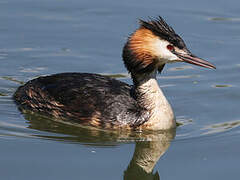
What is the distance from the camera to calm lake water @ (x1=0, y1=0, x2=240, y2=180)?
10.2m

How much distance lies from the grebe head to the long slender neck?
15.0 inches

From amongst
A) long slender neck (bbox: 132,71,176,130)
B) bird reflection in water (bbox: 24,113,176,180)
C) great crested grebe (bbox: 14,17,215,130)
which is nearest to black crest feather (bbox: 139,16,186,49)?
great crested grebe (bbox: 14,17,215,130)

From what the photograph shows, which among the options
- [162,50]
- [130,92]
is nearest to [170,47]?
[162,50]

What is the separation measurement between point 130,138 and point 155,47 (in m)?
1.51

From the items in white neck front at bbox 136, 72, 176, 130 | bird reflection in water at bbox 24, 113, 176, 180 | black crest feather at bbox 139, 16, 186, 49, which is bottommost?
bird reflection in water at bbox 24, 113, 176, 180

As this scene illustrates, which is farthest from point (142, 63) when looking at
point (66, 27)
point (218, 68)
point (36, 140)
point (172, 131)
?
point (66, 27)

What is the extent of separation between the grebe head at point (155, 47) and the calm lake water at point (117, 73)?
1.23 meters

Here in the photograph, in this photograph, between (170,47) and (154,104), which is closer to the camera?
(170,47)

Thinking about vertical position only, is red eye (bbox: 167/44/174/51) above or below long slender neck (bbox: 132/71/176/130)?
above

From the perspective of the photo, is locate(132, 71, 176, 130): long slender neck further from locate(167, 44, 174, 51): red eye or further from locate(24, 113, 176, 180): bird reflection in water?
locate(167, 44, 174, 51): red eye

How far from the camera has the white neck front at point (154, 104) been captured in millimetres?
11148

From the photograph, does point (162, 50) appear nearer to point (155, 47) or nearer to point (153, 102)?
point (155, 47)

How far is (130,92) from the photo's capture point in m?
11.5

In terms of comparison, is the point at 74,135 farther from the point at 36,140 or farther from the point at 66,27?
the point at 66,27
